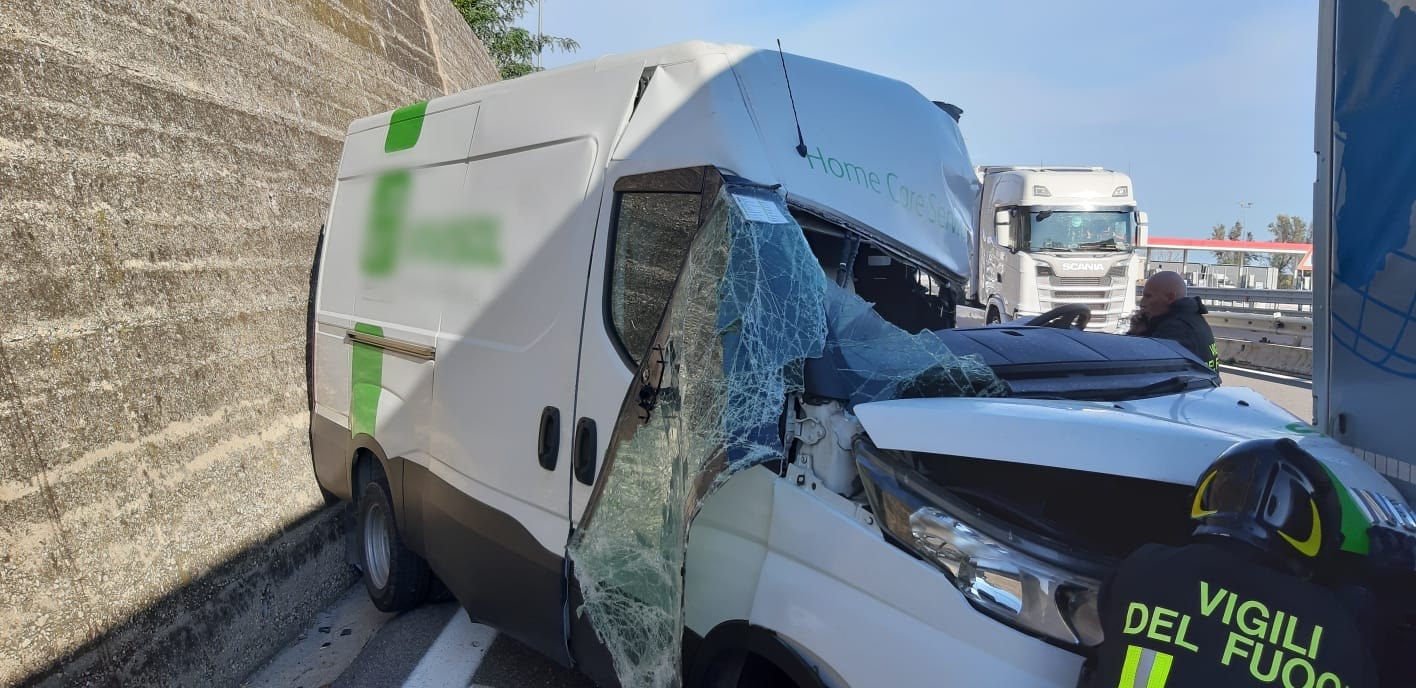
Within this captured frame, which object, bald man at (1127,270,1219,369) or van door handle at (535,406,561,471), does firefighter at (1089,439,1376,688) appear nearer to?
van door handle at (535,406,561,471)

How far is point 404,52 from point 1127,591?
9.59 metres

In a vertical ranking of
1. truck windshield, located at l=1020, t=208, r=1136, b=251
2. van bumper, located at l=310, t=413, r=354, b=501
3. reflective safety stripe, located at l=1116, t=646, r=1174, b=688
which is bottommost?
van bumper, located at l=310, t=413, r=354, b=501

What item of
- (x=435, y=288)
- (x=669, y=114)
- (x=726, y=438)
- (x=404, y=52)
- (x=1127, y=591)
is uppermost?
(x=404, y=52)

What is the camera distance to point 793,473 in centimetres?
217

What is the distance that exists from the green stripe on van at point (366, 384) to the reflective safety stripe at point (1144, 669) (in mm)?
3529

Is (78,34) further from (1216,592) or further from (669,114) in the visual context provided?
(1216,592)

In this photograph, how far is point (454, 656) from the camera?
13.0ft

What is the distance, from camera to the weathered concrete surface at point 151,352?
3033 mm

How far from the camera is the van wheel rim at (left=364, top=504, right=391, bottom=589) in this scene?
14.5ft

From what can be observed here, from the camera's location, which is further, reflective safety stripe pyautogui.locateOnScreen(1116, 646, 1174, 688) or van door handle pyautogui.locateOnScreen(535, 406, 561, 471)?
van door handle pyautogui.locateOnScreen(535, 406, 561, 471)

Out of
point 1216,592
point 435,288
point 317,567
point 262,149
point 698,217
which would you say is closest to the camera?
point 1216,592

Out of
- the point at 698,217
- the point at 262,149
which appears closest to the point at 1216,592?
the point at 698,217

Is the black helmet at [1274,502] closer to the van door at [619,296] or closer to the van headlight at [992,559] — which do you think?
the van headlight at [992,559]

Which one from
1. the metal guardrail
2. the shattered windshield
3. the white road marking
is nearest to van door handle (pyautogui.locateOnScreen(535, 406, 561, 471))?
the shattered windshield
